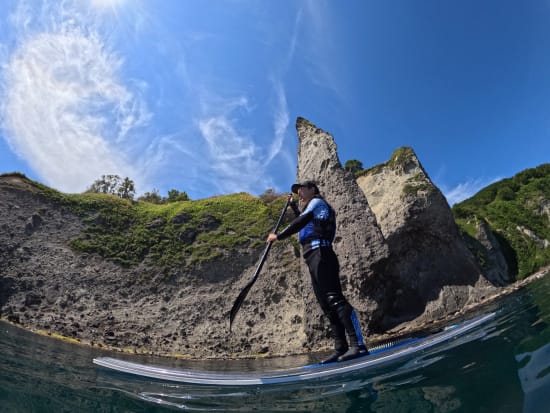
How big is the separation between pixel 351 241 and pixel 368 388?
970cm

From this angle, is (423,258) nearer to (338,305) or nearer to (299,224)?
(338,305)

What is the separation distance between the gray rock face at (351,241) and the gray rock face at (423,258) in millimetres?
803

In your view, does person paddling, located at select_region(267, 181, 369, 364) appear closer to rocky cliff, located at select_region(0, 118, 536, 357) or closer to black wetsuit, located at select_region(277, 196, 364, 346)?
black wetsuit, located at select_region(277, 196, 364, 346)

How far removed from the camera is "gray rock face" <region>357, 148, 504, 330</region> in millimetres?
12914

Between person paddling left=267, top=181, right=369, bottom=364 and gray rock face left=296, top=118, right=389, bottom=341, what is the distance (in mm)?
7838

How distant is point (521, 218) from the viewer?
21547 millimetres

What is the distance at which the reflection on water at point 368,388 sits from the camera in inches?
121

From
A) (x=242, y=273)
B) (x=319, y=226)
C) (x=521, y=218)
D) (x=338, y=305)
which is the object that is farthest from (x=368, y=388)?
(x=521, y=218)

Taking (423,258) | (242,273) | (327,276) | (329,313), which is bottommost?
(329,313)

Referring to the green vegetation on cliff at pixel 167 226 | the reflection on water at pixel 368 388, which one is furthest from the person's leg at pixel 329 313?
the green vegetation on cliff at pixel 167 226

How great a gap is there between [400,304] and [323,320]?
3135 millimetres

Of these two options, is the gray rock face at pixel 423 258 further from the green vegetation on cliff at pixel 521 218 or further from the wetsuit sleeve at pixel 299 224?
the wetsuit sleeve at pixel 299 224

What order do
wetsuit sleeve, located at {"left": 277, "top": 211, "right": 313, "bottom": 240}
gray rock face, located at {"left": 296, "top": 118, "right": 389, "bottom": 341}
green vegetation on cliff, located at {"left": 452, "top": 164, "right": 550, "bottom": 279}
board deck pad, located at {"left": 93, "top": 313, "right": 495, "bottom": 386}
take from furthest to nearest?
green vegetation on cliff, located at {"left": 452, "top": 164, "right": 550, "bottom": 279}, gray rock face, located at {"left": 296, "top": 118, "right": 389, "bottom": 341}, wetsuit sleeve, located at {"left": 277, "top": 211, "right": 313, "bottom": 240}, board deck pad, located at {"left": 93, "top": 313, "right": 495, "bottom": 386}

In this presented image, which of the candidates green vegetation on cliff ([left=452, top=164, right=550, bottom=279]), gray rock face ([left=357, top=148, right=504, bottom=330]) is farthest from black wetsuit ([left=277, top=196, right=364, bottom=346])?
green vegetation on cliff ([left=452, top=164, right=550, bottom=279])
